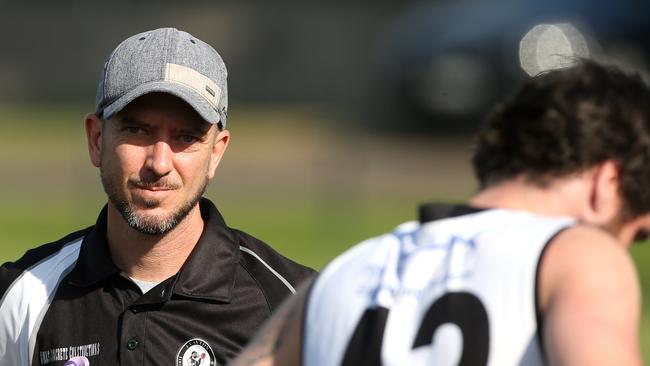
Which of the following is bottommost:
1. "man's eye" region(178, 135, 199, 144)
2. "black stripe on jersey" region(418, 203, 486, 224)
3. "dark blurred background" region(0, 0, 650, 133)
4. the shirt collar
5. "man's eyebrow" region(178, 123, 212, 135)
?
the shirt collar

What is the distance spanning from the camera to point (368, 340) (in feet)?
10.1

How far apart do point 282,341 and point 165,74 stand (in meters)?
1.37

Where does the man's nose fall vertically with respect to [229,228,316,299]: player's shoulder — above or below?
above

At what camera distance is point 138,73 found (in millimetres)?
4402

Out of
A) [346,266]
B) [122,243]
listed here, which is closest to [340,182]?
[122,243]

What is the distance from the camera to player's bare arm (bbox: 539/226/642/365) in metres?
2.78

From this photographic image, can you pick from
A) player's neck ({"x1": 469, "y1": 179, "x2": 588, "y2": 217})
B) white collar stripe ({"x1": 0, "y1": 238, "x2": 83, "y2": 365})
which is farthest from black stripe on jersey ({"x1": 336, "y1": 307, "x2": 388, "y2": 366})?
white collar stripe ({"x1": 0, "y1": 238, "x2": 83, "y2": 365})

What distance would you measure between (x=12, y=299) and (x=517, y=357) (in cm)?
201

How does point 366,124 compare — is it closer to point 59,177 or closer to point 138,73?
point 59,177

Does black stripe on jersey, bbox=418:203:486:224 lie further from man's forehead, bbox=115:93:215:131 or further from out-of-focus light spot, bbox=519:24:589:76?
out-of-focus light spot, bbox=519:24:589:76

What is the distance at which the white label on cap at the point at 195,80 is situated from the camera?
441cm

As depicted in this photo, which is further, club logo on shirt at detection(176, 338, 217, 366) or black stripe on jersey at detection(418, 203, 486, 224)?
club logo on shirt at detection(176, 338, 217, 366)

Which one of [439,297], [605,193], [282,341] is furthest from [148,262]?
[605,193]

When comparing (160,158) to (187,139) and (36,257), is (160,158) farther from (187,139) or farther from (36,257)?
(36,257)
